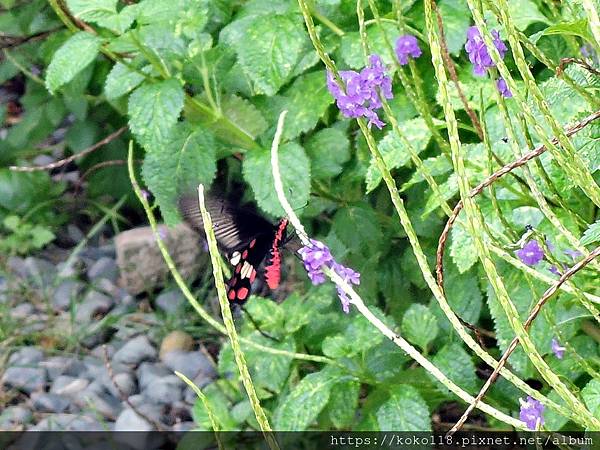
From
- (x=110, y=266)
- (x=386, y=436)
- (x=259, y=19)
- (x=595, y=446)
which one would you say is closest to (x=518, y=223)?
(x=595, y=446)

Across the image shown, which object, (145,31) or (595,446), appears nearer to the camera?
(595,446)

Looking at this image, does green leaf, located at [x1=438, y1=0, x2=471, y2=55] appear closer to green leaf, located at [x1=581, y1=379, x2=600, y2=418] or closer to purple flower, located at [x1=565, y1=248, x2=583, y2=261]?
purple flower, located at [x1=565, y1=248, x2=583, y2=261]

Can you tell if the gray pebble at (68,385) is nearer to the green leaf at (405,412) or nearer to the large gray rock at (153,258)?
the large gray rock at (153,258)

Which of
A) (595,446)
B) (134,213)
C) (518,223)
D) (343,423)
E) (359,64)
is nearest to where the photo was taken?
(595,446)

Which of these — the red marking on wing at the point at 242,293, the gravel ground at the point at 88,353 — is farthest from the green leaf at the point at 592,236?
the gravel ground at the point at 88,353

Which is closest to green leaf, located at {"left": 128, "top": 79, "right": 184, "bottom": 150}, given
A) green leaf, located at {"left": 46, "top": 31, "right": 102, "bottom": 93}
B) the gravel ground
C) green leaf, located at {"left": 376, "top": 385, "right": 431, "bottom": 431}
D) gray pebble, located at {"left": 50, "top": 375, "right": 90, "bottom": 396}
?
green leaf, located at {"left": 46, "top": 31, "right": 102, "bottom": 93}

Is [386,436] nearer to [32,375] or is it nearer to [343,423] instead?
[343,423]
